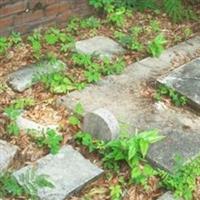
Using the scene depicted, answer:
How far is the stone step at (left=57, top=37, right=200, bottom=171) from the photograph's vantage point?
374 cm

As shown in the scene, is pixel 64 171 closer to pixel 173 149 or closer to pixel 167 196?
pixel 167 196

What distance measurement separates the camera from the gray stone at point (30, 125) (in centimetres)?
386

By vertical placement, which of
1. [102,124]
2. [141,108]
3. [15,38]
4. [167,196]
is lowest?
[167,196]

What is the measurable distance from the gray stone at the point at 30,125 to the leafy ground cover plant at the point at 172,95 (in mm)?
1016

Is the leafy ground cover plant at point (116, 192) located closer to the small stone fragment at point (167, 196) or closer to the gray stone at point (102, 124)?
the small stone fragment at point (167, 196)

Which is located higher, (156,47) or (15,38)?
(15,38)

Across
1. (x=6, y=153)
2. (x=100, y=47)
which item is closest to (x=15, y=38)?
(x=100, y=47)

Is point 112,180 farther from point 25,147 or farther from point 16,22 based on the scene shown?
point 16,22

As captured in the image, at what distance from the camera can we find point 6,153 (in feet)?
11.6

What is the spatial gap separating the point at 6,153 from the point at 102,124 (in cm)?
72

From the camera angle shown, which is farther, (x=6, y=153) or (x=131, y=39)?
(x=131, y=39)

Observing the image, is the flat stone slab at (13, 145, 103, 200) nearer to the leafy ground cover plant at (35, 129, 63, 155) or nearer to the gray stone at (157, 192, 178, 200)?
the leafy ground cover plant at (35, 129, 63, 155)

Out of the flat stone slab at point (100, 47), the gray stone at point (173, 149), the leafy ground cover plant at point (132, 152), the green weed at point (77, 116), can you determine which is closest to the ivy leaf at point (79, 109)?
the green weed at point (77, 116)

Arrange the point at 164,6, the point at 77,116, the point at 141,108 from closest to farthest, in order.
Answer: the point at 77,116 < the point at 141,108 < the point at 164,6
